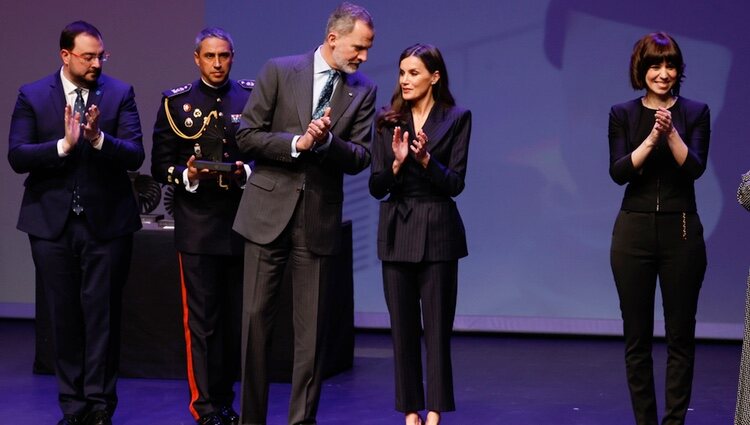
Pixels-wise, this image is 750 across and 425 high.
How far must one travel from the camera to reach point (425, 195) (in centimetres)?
441

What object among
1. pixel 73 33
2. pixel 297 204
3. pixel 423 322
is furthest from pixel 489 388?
pixel 73 33

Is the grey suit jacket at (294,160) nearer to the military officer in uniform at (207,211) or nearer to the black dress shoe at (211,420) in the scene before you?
the military officer in uniform at (207,211)

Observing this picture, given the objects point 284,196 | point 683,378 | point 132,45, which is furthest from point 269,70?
point 132,45

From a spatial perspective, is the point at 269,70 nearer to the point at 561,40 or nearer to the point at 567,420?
the point at 567,420

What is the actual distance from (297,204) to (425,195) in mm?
557

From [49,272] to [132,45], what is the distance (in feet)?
10.7

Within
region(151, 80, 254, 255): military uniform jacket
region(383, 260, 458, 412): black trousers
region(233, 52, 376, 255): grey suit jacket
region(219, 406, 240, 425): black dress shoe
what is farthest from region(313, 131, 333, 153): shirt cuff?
region(219, 406, 240, 425): black dress shoe

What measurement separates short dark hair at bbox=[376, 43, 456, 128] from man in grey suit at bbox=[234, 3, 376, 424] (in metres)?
0.21

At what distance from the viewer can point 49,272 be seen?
183 inches

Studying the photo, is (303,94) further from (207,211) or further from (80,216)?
(80,216)

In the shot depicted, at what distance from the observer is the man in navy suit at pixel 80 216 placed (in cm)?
461

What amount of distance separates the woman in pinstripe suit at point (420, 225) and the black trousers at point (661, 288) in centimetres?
67

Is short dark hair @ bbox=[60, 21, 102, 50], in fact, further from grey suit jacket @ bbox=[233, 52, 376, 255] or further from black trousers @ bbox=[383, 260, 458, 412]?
black trousers @ bbox=[383, 260, 458, 412]

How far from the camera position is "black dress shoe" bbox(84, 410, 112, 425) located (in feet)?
15.2
